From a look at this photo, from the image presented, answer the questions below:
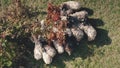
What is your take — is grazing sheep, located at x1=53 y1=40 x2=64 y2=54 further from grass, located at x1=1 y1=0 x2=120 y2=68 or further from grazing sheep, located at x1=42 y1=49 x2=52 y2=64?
grazing sheep, located at x1=42 y1=49 x2=52 y2=64

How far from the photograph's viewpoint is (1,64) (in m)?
17.0

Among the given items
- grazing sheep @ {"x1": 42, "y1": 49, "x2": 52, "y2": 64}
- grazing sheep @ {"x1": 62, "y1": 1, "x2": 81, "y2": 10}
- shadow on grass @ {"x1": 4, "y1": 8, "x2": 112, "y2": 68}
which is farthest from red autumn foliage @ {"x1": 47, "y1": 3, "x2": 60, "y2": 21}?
grazing sheep @ {"x1": 42, "y1": 49, "x2": 52, "y2": 64}

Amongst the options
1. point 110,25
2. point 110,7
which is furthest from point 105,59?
point 110,7

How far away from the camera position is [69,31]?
18.0m

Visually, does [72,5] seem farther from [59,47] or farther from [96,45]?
[59,47]

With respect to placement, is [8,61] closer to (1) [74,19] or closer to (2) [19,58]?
(2) [19,58]

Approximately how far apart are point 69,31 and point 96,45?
80.8 inches

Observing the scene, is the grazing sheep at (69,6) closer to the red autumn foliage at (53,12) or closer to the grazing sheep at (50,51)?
the red autumn foliage at (53,12)

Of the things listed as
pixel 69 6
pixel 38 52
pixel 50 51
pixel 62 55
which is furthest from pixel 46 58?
pixel 69 6

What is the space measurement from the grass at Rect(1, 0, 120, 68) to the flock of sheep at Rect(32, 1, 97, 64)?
499mm

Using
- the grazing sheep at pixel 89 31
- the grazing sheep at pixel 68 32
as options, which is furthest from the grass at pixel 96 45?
the grazing sheep at pixel 68 32

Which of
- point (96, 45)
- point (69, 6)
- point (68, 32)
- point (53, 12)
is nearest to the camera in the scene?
point (68, 32)

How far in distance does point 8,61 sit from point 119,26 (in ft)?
25.3

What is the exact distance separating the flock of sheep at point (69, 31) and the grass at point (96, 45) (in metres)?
0.50
